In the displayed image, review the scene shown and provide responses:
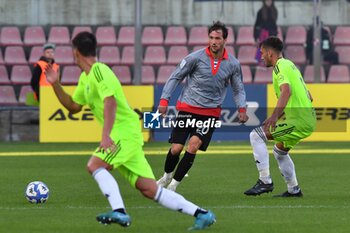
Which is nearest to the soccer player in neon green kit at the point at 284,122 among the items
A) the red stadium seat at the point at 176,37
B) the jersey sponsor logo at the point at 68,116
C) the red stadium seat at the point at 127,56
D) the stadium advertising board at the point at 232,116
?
the stadium advertising board at the point at 232,116

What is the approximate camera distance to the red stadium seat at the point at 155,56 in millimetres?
27594

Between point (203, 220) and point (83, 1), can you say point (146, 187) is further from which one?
point (83, 1)

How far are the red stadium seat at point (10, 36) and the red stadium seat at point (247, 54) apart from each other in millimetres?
5474

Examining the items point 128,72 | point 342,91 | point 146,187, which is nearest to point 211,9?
point 128,72

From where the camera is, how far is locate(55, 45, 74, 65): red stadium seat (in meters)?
27.5

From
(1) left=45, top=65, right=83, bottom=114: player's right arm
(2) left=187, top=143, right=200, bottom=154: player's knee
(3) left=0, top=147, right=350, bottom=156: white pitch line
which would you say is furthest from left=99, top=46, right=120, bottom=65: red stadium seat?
(1) left=45, top=65, right=83, bottom=114: player's right arm

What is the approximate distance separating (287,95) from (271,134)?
59cm

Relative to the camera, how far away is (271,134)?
12.5 meters

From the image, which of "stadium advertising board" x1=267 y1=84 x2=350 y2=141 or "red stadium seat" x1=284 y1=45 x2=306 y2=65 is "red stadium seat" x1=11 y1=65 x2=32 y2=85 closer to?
"red stadium seat" x1=284 y1=45 x2=306 y2=65

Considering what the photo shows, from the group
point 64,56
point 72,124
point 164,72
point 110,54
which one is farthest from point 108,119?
point 64,56

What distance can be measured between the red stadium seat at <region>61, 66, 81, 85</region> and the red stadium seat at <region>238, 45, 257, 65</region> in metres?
4.02

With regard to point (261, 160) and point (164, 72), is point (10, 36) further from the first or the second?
point (261, 160)

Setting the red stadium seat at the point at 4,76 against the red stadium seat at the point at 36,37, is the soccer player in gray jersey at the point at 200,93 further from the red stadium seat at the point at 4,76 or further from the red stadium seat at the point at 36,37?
the red stadium seat at the point at 36,37

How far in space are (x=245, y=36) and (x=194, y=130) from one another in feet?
49.6
